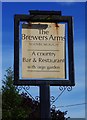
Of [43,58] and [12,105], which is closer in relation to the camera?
[43,58]

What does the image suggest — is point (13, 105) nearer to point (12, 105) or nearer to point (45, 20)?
point (12, 105)

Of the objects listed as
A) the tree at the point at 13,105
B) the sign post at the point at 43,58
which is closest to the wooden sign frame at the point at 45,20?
the sign post at the point at 43,58

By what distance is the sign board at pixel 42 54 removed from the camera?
817 cm

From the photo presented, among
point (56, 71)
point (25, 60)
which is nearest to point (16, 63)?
point (25, 60)

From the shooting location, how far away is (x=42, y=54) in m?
8.17

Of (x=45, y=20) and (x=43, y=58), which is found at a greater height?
(x=45, y=20)

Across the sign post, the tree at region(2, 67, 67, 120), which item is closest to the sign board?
the sign post

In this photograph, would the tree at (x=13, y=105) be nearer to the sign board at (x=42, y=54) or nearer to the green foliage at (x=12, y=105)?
the green foliage at (x=12, y=105)

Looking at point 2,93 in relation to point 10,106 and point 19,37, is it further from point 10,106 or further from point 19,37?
point 19,37

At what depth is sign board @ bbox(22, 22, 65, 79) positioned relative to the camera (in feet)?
26.8

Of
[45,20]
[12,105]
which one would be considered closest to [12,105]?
[12,105]

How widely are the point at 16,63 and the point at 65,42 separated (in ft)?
3.33

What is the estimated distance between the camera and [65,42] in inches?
328

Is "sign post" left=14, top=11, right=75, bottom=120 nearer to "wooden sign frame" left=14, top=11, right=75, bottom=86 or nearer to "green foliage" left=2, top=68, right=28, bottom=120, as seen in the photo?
"wooden sign frame" left=14, top=11, right=75, bottom=86
